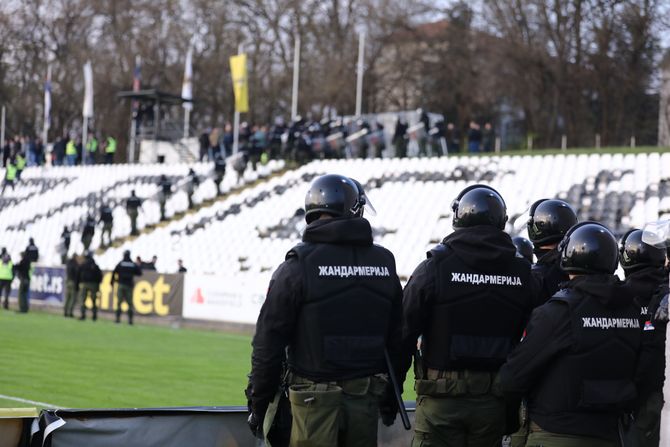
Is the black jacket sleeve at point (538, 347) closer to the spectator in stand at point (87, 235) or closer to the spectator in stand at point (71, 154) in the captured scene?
the spectator in stand at point (87, 235)

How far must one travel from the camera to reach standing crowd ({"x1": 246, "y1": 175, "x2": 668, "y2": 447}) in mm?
5492

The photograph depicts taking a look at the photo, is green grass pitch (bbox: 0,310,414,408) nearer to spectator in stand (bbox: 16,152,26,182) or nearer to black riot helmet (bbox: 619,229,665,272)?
black riot helmet (bbox: 619,229,665,272)

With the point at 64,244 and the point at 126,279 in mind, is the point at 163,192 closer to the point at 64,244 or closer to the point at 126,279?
the point at 64,244

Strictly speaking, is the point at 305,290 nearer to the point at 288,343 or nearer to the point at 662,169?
the point at 288,343

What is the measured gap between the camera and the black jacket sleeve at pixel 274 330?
5.60 metres

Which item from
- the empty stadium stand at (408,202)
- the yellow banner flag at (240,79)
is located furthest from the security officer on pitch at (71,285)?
the yellow banner flag at (240,79)

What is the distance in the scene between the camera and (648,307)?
22.6 ft

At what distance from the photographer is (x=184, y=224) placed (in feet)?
122

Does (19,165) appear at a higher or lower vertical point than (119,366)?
higher

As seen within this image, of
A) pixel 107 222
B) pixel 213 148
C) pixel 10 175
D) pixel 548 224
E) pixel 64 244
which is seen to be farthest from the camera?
pixel 10 175

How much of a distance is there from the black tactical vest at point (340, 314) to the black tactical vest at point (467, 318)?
319 millimetres

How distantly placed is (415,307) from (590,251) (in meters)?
0.96

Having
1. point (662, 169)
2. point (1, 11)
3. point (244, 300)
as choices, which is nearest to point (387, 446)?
point (244, 300)

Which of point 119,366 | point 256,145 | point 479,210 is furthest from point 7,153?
point 479,210
